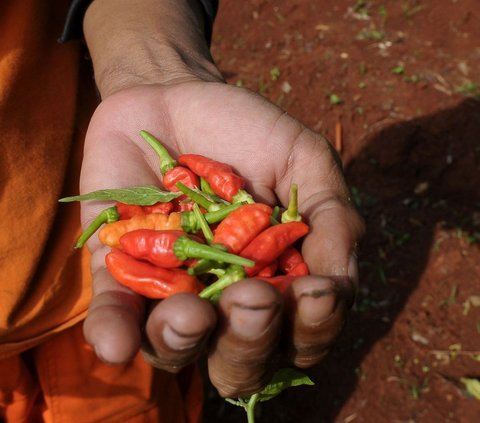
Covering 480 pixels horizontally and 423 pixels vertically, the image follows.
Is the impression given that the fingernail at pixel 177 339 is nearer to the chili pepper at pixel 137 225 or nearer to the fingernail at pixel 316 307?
the fingernail at pixel 316 307

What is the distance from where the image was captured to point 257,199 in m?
3.04

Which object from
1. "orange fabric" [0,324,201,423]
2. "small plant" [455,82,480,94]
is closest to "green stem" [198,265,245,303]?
"orange fabric" [0,324,201,423]

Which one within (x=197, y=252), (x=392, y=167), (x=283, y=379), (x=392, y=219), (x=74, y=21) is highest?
(x=74, y=21)

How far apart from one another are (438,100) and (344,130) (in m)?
0.91

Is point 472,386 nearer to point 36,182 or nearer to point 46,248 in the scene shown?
point 46,248

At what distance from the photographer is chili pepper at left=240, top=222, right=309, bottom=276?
256 centimetres

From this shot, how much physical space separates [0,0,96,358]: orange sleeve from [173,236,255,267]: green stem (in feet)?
2.75

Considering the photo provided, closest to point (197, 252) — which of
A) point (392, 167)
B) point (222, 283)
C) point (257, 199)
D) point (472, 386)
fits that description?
point (222, 283)

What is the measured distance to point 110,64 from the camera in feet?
11.3

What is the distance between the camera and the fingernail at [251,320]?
2068 millimetres

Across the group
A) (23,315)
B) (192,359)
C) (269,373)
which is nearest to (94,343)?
(192,359)

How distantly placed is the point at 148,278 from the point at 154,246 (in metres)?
0.18

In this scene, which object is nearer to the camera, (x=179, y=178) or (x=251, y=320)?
(x=251, y=320)

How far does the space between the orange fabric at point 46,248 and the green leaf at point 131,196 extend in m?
0.35
